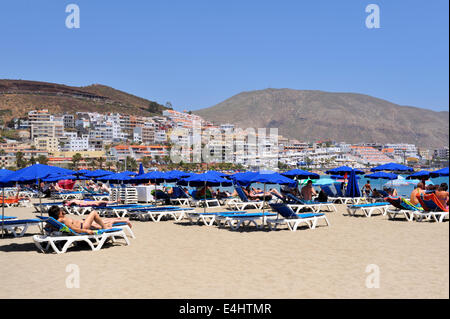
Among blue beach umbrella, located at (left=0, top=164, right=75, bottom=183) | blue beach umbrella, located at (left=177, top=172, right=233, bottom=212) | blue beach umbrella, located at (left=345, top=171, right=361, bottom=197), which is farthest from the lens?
blue beach umbrella, located at (left=345, top=171, right=361, bottom=197)

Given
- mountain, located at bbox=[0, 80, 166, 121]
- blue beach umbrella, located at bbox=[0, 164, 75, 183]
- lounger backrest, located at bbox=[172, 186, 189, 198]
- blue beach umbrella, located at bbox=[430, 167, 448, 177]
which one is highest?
mountain, located at bbox=[0, 80, 166, 121]

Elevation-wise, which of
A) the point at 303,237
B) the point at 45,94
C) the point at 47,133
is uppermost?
the point at 45,94

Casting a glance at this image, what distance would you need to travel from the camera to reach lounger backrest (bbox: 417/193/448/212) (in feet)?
37.2

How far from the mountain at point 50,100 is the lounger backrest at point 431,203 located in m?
153

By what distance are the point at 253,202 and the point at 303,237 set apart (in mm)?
6658

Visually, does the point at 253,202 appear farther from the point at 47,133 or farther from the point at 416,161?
the point at 416,161

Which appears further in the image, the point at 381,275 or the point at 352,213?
the point at 352,213

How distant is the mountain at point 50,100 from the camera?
158 m

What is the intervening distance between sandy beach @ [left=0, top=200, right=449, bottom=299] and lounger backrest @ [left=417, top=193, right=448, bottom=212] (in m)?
1.34

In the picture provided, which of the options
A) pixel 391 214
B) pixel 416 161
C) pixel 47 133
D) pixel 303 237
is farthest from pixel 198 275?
pixel 416 161

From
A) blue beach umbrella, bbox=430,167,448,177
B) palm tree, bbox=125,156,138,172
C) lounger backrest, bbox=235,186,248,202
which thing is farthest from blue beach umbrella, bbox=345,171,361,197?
palm tree, bbox=125,156,138,172

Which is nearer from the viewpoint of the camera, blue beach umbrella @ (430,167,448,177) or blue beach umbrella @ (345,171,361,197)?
blue beach umbrella @ (345,171,361,197)

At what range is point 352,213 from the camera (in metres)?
13.6

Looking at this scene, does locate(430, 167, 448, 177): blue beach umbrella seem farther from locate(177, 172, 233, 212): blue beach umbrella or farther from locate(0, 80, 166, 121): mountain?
locate(0, 80, 166, 121): mountain
